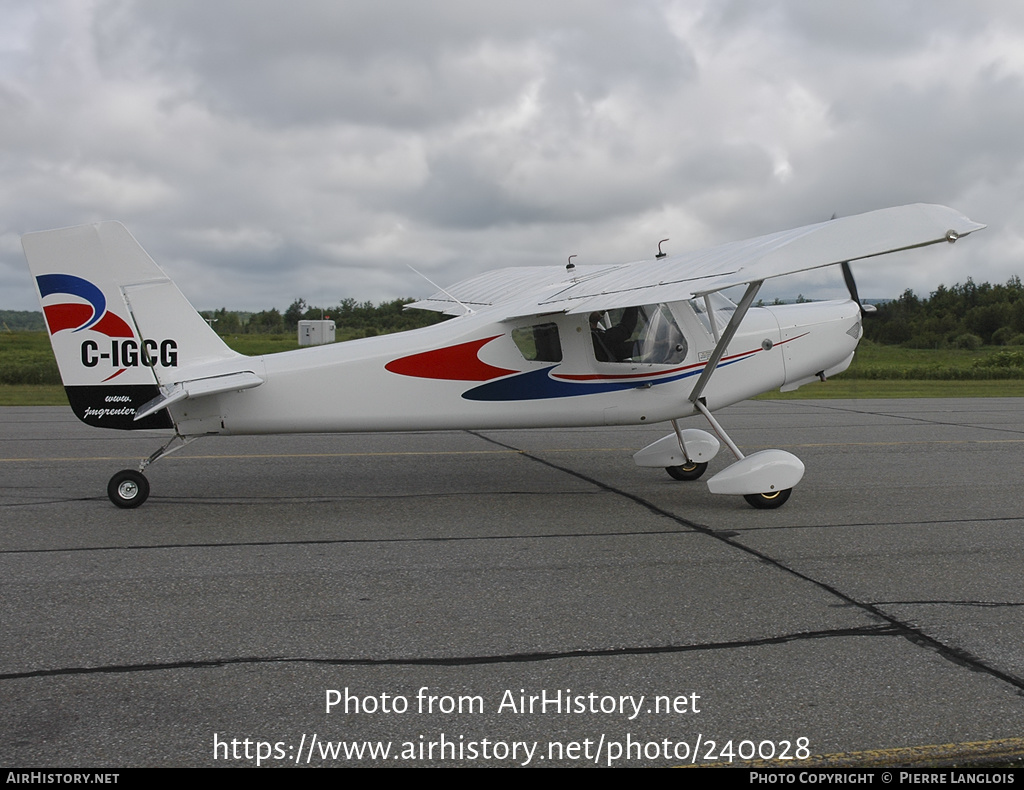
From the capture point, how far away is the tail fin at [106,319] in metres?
7.77

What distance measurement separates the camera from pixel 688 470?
9.91m

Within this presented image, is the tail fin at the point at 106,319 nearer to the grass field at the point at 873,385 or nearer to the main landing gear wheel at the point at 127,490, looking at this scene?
the main landing gear wheel at the point at 127,490

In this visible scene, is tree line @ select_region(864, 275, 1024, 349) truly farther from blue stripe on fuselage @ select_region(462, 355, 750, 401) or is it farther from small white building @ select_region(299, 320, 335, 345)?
blue stripe on fuselage @ select_region(462, 355, 750, 401)

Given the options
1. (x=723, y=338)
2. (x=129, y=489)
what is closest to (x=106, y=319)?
(x=129, y=489)

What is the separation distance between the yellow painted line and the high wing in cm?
383

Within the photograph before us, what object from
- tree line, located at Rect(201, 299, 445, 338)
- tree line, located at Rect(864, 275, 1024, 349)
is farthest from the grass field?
tree line, located at Rect(864, 275, 1024, 349)

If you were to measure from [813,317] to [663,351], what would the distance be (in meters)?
1.85

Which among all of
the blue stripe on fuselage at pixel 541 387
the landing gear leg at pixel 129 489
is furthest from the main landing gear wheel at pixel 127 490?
the blue stripe on fuselage at pixel 541 387

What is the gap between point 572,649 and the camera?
4.62 meters

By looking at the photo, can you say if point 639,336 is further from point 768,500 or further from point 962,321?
point 962,321
